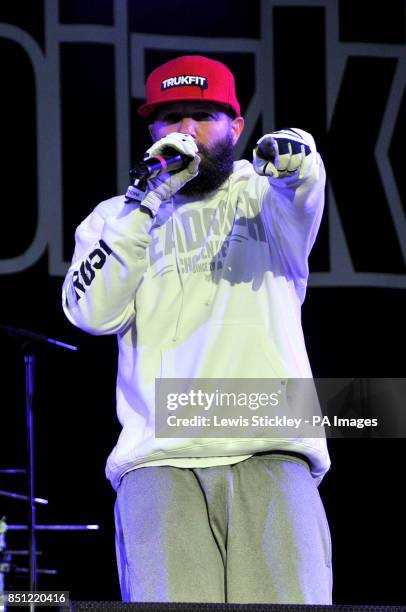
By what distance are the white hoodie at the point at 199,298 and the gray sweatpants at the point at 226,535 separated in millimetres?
49

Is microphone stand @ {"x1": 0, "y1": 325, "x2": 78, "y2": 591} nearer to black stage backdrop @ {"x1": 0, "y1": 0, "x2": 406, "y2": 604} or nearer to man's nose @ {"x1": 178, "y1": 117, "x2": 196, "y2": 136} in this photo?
black stage backdrop @ {"x1": 0, "y1": 0, "x2": 406, "y2": 604}

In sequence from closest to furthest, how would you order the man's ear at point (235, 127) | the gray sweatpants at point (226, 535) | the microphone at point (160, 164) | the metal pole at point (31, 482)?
the gray sweatpants at point (226, 535)
the microphone at point (160, 164)
the man's ear at point (235, 127)
the metal pole at point (31, 482)

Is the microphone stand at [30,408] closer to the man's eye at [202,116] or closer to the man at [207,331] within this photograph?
the man at [207,331]

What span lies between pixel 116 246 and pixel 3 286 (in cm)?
152

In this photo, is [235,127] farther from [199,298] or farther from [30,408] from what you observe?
[30,408]

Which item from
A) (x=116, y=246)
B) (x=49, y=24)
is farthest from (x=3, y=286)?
(x=116, y=246)

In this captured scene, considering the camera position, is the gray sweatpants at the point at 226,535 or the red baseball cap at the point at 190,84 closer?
the gray sweatpants at the point at 226,535

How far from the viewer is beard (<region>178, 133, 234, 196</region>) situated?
2674 mm

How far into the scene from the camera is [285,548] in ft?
7.55

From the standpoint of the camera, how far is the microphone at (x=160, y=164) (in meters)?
2.41

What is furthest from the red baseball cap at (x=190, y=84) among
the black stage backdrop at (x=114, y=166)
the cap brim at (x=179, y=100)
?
the black stage backdrop at (x=114, y=166)

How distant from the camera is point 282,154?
2.34 meters

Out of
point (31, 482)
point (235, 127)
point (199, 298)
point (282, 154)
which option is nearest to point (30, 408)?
point (31, 482)

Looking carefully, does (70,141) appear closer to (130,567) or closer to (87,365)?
(87,365)
